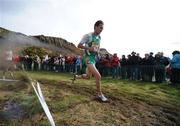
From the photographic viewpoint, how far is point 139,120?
10.7m

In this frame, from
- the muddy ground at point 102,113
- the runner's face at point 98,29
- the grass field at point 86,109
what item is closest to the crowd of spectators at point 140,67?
the grass field at point 86,109

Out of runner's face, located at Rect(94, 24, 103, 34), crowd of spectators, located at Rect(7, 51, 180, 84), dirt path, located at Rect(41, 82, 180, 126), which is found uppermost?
runner's face, located at Rect(94, 24, 103, 34)

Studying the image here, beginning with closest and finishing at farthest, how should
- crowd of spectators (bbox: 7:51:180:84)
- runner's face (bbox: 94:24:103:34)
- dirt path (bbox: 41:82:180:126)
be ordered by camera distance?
dirt path (bbox: 41:82:180:126)
runner's face (bbox: 94:24:103:34)
crowd of spectators (bbox: 7:51:180:84)

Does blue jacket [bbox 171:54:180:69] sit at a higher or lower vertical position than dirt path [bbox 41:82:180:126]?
higher

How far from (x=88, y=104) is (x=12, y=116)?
2.23 m

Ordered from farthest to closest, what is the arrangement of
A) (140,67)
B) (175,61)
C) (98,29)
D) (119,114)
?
1. (140,67)
2. (175,61)
3. (98,29)
4. (119,114)

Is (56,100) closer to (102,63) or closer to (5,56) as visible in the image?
(5,56)

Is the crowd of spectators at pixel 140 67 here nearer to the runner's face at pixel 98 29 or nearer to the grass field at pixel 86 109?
the grass field at pixel 86 109

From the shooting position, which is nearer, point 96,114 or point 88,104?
point 96,114

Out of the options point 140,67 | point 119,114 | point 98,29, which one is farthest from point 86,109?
point 140,67

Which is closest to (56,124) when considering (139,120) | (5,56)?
(139,120)

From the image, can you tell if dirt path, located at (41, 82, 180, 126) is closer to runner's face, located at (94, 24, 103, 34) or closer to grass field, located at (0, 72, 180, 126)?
grass field, located at (0, 72, 180, 126)

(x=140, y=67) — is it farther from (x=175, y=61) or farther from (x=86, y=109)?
(x=86, y=109)

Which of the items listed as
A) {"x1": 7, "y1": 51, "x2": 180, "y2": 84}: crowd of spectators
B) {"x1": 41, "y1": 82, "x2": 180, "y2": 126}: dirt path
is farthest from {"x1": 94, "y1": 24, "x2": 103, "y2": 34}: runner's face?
{"x1": 7, "y1": 51, "x2": 180, "y2": 84}: crowd of spectators
